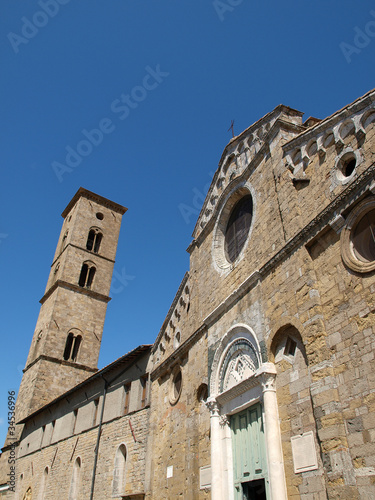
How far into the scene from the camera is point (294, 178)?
27.7ft

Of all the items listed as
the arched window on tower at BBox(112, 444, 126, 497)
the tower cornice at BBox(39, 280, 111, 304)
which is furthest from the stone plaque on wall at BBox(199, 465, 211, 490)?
the tower cornice at BBox(39, 280, 111, 304)

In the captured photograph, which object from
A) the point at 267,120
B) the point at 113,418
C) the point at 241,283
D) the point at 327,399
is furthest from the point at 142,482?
the point at 267,120

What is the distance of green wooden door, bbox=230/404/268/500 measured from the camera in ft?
24.9

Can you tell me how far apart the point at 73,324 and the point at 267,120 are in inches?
893

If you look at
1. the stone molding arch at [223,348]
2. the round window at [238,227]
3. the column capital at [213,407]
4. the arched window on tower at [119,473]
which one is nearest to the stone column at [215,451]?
the column capital at [213,407]

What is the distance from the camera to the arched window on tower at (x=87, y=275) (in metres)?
31.8

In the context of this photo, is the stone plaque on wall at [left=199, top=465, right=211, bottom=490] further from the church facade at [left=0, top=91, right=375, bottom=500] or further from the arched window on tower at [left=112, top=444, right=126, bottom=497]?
A: the arched window on tower at [left=112, top=444, right=126, bottom=497]

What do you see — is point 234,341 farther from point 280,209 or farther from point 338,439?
point 338,439

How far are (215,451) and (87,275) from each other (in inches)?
982

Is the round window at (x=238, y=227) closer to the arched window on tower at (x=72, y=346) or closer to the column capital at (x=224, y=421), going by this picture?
the column capital at (x=224, y=421)

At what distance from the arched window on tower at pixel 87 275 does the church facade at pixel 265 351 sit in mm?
15144

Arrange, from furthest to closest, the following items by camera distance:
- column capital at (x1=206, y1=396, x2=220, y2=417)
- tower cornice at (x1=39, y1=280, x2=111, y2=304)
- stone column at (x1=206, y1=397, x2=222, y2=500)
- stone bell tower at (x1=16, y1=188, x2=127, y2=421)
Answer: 1. tower cornice at (x1=39, y1=280, x2=111, y2=304)
2. stone bell tower at (x1=16, y1=188, x2=127, y2=421)
3. column capital at (x1=206, y1=396, x2=220, y2=417)
4. stone column at (x1=206, y1=397, x2=222, y2=500)

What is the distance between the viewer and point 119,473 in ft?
45.5

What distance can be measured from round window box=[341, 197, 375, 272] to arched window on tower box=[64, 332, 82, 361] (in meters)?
25.0
